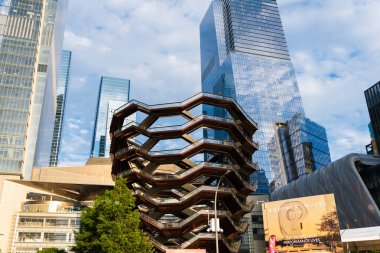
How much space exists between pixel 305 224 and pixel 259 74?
131 metres

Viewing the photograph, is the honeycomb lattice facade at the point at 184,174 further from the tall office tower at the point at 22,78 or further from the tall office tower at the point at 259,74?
the tall office tower at the point at 259,74

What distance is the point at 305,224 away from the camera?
53625 millimetres

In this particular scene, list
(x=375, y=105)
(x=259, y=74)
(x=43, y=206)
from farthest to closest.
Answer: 1. (x=259, y=74)
2. (x=375, y=105)
3. (x=43, y=206)

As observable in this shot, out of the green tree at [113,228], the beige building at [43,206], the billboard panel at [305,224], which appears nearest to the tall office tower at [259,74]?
the beige building at [43,206]

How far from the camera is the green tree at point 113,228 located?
117ft

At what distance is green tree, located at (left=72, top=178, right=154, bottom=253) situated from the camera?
35.7m

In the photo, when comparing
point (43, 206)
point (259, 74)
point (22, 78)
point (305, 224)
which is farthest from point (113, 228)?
point (259, 74)

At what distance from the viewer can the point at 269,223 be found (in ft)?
187

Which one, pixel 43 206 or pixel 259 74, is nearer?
pixel 43 206

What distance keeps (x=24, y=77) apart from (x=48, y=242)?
42.5 m

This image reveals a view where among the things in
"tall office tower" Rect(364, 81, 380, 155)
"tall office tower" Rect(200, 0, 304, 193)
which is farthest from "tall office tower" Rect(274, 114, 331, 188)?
"tall office tower" Rect(364, 81, 380, 155)

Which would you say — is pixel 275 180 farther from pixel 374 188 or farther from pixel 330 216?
pixel 330 216

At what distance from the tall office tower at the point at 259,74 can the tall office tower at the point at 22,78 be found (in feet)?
300

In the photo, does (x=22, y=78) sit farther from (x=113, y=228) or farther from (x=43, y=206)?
(x=113, y=228)
